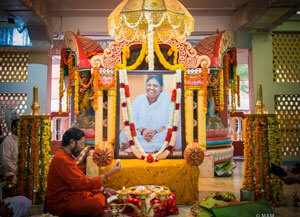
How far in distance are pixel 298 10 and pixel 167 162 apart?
214 inches

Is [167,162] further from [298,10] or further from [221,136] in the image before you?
[298,10]

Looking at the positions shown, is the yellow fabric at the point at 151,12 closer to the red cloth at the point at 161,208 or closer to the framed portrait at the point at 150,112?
the framed portrait at the point at 150,112

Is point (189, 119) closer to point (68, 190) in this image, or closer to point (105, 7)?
point (68, 190)

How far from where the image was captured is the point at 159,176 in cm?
521

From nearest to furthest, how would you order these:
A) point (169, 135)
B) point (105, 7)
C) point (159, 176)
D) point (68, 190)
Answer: point (68, 190), point (159, 176), point (169, 135), point (105, 7)

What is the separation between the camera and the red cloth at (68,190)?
3.70 metres

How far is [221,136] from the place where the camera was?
809cm

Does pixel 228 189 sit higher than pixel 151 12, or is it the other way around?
pixel 151 12

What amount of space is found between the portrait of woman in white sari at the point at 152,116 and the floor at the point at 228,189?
1097 mm

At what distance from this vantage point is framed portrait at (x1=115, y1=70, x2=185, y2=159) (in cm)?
589

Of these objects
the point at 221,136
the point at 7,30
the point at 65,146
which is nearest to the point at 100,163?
the point at 65,146

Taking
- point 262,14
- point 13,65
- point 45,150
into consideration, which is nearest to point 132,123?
point 45,150

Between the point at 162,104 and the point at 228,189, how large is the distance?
2153mm

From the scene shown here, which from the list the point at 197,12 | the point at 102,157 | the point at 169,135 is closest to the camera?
the point at 102,157
